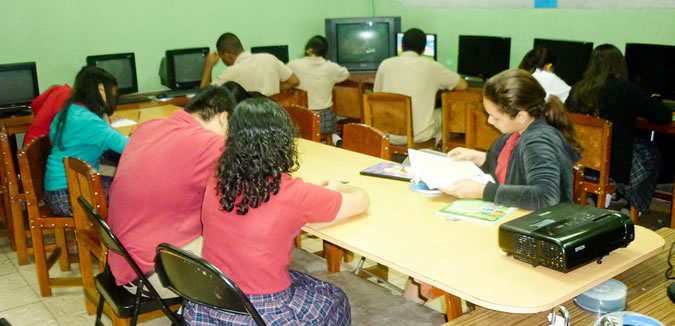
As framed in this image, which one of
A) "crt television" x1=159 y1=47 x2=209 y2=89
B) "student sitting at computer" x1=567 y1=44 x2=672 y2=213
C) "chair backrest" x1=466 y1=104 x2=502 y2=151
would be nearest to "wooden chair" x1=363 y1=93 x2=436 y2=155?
"chair backrest" x1=466 y1=104 x2=502 y2=151

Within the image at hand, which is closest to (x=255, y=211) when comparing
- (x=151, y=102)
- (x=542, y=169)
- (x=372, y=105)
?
(x=542, y=169)

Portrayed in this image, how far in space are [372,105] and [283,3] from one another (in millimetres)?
2526

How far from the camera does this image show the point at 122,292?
236 cm

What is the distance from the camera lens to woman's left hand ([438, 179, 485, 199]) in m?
2.28

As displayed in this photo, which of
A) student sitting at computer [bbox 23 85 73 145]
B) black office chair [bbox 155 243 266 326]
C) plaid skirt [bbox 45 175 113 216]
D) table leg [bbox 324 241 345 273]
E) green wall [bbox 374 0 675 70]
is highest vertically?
green wall [bbox 374 0 675 70]

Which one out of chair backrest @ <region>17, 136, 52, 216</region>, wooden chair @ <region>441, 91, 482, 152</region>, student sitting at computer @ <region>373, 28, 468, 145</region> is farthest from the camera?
student sitting at computer @ <region>373, 28, 468, 145</region>

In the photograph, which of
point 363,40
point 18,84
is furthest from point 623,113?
point 18,84

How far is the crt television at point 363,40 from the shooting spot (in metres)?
6.48

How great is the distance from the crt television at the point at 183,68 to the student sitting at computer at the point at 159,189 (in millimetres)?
3271

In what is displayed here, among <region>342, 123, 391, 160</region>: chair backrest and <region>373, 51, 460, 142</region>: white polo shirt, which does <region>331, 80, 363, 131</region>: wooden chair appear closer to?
<region>373, 51, 460, 142</region>: white polo shirt

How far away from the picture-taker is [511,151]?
2420mm

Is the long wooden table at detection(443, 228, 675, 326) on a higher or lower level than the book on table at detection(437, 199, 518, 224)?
lower

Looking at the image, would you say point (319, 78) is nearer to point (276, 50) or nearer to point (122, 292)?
point (276, 50)

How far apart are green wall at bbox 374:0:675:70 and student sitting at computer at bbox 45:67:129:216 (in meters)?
3.64
